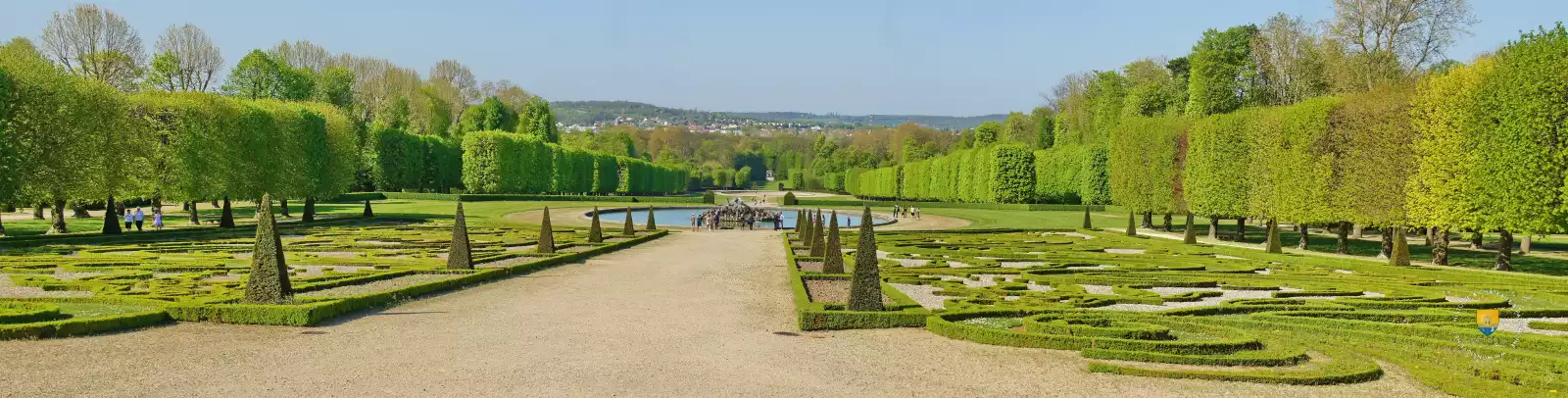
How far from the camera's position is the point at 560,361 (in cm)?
1117

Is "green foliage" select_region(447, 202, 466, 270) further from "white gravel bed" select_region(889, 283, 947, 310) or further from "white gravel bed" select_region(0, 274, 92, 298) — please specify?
"white gravel bed" select_region(889, 283, 947, 310)

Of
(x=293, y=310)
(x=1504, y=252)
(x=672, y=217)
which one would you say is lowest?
(x=672, y=217)

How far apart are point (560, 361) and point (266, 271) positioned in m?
6.38

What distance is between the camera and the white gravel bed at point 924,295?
16734 mm

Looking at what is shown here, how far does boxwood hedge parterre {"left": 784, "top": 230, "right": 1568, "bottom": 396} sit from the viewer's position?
1105cm

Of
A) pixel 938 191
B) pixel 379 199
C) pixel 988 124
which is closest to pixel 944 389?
pixel 379 199

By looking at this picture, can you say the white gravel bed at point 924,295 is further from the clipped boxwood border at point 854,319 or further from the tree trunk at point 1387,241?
the tree trunk at point 1387,241

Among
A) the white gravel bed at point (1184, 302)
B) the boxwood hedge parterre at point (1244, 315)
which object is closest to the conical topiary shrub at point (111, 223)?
the boxwood hedge parterre at point (1244, 315)

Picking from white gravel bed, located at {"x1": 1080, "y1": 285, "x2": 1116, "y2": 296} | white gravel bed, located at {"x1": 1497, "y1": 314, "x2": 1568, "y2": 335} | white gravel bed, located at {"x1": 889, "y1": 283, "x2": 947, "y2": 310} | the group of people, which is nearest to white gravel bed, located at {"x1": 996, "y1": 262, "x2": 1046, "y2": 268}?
white gravel bed, located at {"x1": 1080, "y1": 285, "x2": 1116, "y2": 296}

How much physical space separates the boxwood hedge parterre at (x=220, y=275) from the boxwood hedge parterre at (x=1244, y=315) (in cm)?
743

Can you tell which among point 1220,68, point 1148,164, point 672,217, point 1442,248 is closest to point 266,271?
point 1442,248

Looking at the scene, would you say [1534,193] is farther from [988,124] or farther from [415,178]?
[988,124]

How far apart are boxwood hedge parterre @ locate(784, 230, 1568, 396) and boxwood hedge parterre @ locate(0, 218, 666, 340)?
743 cm

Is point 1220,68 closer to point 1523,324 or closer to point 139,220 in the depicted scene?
point 1523,324
